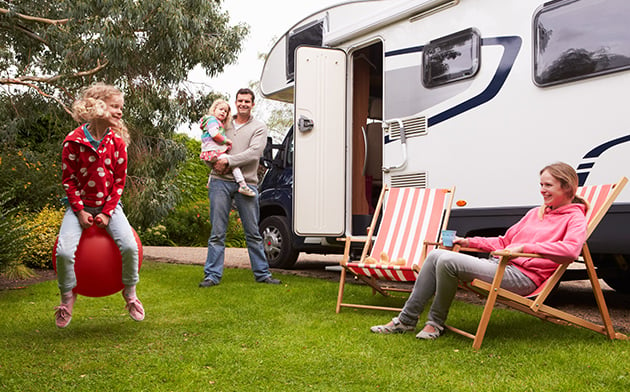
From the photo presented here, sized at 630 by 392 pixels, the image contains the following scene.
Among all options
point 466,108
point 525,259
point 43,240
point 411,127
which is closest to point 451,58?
point 466,108

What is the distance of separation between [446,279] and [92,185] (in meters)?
1.96

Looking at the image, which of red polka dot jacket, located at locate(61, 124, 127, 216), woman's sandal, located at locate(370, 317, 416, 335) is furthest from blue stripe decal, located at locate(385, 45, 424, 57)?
red polka dot jacket, located at locate(61, 124, 127, 216)

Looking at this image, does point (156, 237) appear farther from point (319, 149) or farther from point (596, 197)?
point (596, 197)

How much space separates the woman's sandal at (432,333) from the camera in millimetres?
3400

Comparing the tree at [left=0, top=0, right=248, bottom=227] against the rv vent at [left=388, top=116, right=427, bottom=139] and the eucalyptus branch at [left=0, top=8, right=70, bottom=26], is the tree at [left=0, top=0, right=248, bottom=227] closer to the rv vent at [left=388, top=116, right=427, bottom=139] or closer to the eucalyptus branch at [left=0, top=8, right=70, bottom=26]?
the eucalyptus branch at [left=0, top=8, right=70, bottom=26]

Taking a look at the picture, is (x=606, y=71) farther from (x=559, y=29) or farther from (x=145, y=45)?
(x=145, y=45)

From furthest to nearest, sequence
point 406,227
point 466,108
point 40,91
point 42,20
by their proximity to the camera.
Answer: point 40,91
point 42,20
point 466,108
point 406,227

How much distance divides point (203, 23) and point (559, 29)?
18.7 feet

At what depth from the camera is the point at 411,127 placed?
5.27 meters

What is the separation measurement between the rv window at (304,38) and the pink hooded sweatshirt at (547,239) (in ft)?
11.3

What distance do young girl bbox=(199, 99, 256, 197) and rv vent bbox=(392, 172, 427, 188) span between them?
1.26m

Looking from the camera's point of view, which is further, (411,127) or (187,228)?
(187,228)

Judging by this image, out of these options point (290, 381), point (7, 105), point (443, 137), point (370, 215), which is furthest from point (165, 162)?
point (290, 381)

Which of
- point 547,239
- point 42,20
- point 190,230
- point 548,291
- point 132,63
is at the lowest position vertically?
point 190,230
